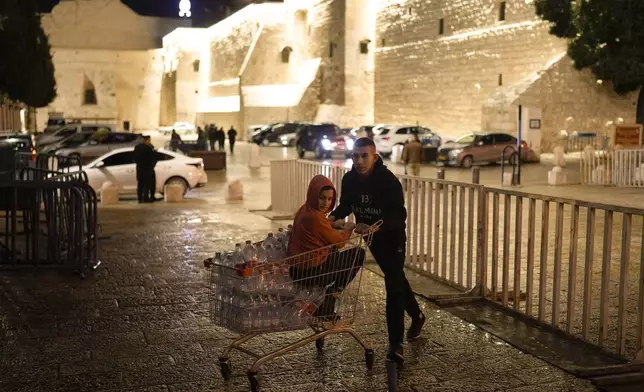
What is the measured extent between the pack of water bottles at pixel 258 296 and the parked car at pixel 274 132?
129 feet

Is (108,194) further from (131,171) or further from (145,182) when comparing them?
(131,171)

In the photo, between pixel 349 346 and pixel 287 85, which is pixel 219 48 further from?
pixel 349 346

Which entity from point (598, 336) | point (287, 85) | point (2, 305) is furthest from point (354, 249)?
point (287, 85)

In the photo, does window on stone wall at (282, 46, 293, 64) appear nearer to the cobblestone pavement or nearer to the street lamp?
the street lamp

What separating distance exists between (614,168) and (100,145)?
16.4 meters

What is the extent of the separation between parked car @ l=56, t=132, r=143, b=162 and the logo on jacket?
791 inches

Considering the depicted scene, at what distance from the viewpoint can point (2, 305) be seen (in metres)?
7.33

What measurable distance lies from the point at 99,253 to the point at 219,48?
187 feet

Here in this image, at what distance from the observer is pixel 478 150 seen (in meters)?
28.2

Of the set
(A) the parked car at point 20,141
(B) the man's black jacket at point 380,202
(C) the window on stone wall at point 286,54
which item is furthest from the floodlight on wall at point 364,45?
(B) the man's black jacket at point 380,202

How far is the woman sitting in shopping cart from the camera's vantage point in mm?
5129

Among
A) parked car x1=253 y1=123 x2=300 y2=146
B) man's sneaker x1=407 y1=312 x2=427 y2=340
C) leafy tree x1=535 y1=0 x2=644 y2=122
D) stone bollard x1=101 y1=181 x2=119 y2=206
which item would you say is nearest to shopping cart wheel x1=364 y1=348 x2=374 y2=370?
man's sneaker x1=407 y1=312 x2=427 y2=340

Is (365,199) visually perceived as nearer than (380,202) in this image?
No

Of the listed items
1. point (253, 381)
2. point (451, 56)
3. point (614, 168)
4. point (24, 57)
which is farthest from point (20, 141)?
point (451, 56)
